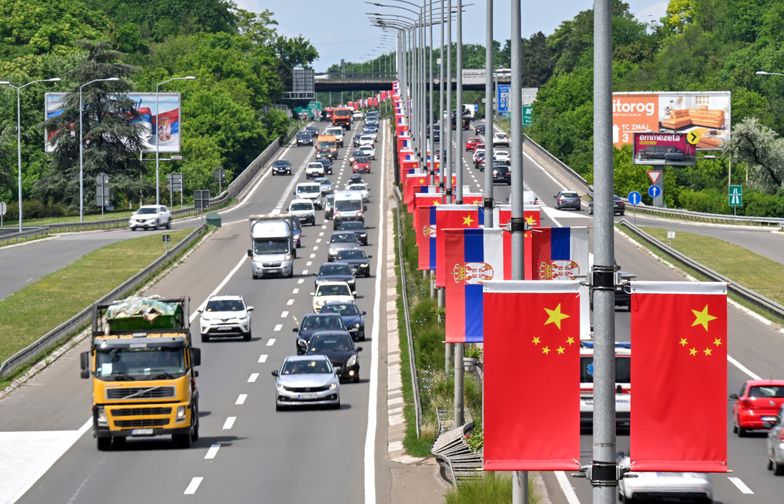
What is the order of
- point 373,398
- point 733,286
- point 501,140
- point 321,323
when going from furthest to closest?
point 501,140 → point 733,286 → point 321,323 → point 373,398

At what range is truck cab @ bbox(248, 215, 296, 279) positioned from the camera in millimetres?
71062

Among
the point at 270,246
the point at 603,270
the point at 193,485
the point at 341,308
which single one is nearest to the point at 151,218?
the point at 270,246

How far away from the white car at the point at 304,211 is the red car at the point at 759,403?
61109mm

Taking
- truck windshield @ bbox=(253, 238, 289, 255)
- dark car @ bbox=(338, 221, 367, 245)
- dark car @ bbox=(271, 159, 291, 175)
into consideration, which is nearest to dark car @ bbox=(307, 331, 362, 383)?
truck windshield @ bbox=(253, 238, 289, 255)

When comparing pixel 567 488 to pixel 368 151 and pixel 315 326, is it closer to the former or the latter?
pixel 315 326

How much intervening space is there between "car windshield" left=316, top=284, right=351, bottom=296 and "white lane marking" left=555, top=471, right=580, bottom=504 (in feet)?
94.9

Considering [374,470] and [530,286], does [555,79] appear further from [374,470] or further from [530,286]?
[530,286]

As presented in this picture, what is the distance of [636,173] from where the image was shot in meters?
125

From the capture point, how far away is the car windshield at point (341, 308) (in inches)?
2165

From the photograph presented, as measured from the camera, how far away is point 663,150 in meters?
120

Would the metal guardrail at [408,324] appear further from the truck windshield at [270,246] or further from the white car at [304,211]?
the truck windshield at [270,246]

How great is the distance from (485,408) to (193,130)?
146 metres

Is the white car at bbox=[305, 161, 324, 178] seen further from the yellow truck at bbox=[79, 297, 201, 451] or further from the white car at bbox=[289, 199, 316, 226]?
the yellow truck at bbox=[79, 297, 201, 451]

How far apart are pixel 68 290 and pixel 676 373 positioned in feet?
176
